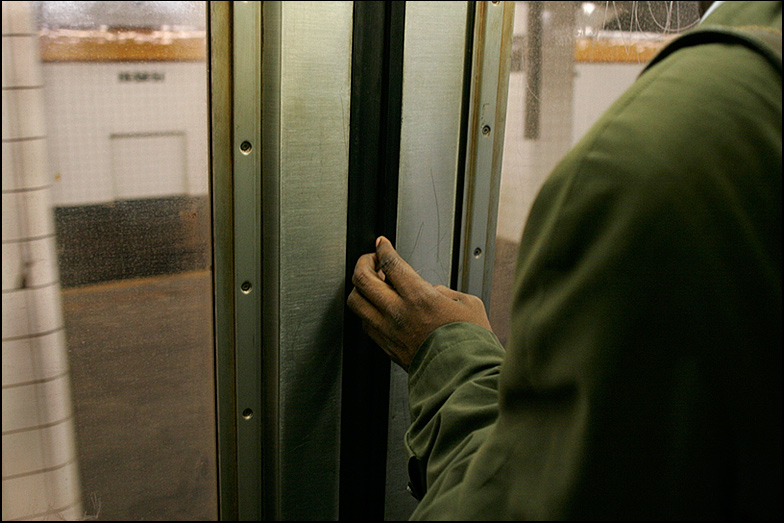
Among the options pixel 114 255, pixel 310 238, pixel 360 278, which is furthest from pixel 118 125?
pixel 360 278

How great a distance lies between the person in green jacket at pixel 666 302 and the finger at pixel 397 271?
0.65 metres

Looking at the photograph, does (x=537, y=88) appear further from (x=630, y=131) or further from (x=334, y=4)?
(x=630, y=131)

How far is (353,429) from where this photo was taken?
1632mm

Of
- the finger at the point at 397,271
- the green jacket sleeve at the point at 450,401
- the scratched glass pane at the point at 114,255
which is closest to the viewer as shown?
the green jacket sleeve at the point at 450,401

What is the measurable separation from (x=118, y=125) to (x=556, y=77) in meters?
0.97

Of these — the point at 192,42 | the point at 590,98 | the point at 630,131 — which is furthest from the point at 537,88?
the point at 630,131

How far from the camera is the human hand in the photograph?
1277mm

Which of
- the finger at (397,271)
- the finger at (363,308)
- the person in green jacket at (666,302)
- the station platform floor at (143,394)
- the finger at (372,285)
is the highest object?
the person in green jacket at (666,302)

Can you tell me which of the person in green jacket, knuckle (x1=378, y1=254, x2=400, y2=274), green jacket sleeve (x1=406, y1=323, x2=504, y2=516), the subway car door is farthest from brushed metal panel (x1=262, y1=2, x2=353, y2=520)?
the person in green jacket

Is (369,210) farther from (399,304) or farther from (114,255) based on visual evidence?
(114,255)

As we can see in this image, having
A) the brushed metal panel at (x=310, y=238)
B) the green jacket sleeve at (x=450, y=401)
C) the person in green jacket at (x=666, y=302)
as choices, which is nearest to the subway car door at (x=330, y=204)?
the brushed metal panel at (x=310, y=238)

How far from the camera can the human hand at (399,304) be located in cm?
128

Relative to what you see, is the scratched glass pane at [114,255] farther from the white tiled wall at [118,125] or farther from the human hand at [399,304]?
the human hand at [399,304]

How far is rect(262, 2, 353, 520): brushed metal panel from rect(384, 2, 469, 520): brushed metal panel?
139 millimetres
